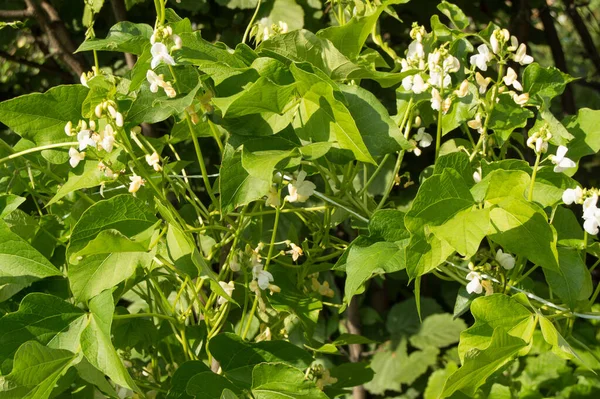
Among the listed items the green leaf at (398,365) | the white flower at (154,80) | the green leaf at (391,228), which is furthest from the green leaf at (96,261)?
the green leaf at (398,365)

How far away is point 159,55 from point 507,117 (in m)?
0.38

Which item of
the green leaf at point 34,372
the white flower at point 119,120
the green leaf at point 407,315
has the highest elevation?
the white flower at point 119,120

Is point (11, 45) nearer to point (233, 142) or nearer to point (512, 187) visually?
point (233, 142)

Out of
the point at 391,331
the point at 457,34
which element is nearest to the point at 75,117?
the point at 457,34

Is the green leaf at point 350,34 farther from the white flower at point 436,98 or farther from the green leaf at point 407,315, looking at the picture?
the green leaf at point 407,315

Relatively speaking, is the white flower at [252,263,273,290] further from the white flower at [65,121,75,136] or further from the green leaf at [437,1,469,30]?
the green leaf at [437,1,469,30]

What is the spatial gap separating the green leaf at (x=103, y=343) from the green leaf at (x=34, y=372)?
3 centimetres

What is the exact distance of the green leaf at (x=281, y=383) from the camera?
681mm

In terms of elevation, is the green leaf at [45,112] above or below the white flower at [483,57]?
below

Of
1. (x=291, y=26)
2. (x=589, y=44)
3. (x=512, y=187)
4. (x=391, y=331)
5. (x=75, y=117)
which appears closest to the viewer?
(x=512, y=187)

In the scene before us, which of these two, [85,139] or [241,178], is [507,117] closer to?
[241,178]

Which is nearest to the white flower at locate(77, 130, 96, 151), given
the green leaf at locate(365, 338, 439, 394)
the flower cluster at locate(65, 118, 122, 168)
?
the flower cluster at locate(65, 118, 122, 168)

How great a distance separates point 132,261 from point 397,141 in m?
0.26

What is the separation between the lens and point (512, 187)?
633mm
